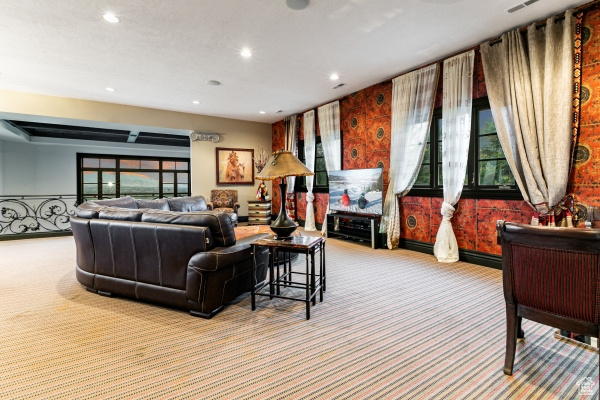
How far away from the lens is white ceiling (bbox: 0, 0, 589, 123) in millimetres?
3104

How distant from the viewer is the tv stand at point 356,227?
519 centimetres

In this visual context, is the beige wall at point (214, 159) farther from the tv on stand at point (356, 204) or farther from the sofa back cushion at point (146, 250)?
the sofa back cushion at point (146, 250)

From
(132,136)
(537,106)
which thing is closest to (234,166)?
(132,136)

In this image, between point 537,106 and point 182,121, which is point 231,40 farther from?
point 182,121

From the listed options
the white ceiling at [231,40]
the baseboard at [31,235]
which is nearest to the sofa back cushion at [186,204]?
the white ceiling at [231,40]

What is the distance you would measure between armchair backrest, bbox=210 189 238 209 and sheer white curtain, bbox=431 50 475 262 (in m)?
5.30

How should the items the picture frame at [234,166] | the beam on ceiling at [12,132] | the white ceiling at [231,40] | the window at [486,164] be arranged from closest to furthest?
the white ceiling at [231,40], the window at [486,164], the beam on ceiling at [12,132], the picture frame at [234,166]

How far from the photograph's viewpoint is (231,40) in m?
3.78

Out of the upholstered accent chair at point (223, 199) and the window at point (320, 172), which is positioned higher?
the window at point (320, 172)

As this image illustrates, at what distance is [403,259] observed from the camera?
4473 mm

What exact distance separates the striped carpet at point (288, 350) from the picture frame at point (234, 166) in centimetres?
536

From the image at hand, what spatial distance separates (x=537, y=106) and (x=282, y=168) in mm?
2985

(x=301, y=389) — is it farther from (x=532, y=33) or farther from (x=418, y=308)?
(x=532, y=33)

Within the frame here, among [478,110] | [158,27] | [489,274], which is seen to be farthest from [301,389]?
[478,110]
